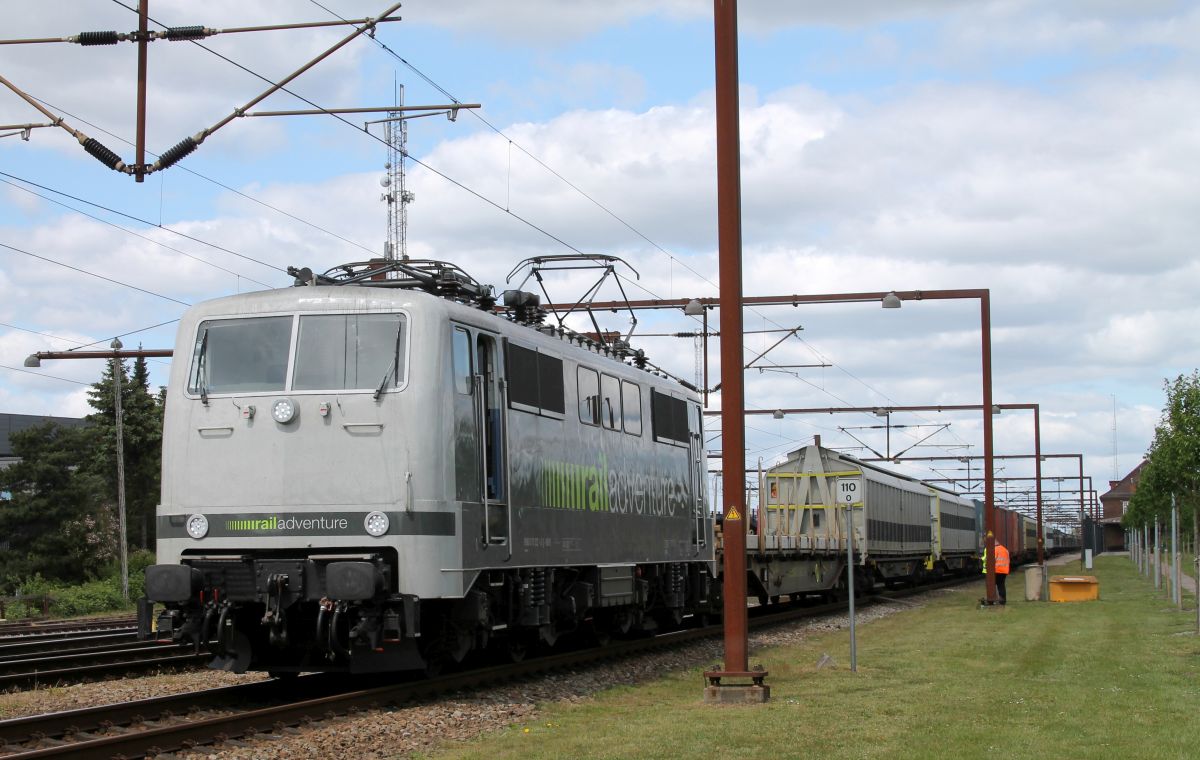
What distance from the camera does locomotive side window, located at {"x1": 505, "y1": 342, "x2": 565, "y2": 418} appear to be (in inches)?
568

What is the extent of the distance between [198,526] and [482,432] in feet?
9.21

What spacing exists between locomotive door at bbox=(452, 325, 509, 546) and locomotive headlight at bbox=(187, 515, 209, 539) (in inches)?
92.4

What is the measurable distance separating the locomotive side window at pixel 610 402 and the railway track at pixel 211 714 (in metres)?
3.15

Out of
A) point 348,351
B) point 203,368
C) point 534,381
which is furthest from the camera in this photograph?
point 534,381

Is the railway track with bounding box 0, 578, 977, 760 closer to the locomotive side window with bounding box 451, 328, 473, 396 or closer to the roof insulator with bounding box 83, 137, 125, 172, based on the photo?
the locomotive side window with bounding box 451, 328, 473, 396

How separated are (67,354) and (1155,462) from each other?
22.4 meters

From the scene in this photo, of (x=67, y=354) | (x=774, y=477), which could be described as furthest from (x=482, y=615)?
(x=774, y=477)

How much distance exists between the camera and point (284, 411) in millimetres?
12617

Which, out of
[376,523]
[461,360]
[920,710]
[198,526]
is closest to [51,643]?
[198,526]

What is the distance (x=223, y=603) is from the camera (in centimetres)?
1236

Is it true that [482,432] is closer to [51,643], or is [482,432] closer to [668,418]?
[668,418]

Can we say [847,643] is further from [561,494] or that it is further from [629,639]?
[561,494]

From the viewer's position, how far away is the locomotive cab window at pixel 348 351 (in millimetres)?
12719

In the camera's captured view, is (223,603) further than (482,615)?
No
